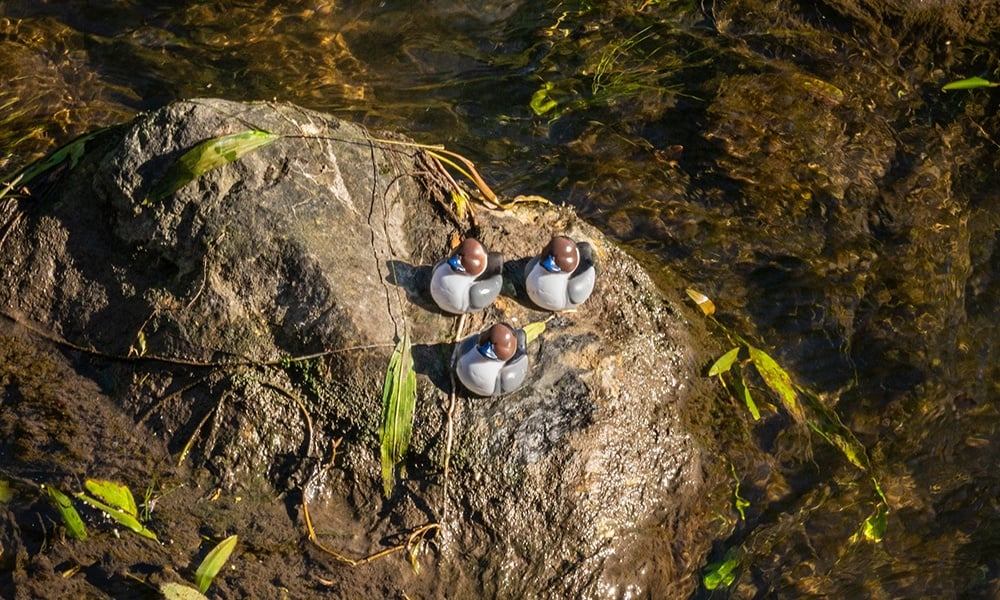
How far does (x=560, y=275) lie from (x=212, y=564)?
2122mm

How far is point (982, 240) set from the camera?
21.4ft

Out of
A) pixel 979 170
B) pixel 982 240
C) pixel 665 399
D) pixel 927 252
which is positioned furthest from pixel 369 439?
pixel 979 170

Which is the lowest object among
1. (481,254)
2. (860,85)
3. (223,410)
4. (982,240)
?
(982,240)

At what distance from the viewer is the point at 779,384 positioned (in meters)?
5.46

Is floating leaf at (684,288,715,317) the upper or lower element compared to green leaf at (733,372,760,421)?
upper

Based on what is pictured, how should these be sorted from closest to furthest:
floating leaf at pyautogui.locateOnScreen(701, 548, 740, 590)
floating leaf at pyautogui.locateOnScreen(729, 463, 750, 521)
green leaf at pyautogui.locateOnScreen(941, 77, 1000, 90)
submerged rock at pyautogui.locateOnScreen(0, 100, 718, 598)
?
submerged rock at pyautogui.locateOnScreen(0, 100, 718, 598), floating leaf at pyautogui.locateOnScreen(701, 548, 740, 590), floating leaf at pyautogui.locateOnScreen(729, 463, 750, 521), green leaf at pyautogui.locateOnScreen(941, 77, 1000, 90)

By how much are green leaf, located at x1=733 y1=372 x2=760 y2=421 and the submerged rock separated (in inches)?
32.2

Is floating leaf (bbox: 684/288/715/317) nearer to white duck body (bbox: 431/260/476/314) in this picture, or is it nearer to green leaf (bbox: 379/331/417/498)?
white duck body (bbox: 431/260/476/314)

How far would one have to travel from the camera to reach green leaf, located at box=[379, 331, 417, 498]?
439 centimetres

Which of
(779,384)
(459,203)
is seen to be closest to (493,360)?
(459,203)

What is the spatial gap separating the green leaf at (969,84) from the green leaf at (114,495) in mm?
6656

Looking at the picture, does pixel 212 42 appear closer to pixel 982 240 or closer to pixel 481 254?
pixel 481 254

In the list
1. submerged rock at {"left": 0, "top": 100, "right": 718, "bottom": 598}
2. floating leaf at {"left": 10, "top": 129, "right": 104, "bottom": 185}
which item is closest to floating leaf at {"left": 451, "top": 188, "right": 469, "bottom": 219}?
submerged rock at {"left": 0, "top": 100, "right": 718, "bottom": 598}

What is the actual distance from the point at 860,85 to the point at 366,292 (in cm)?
494
